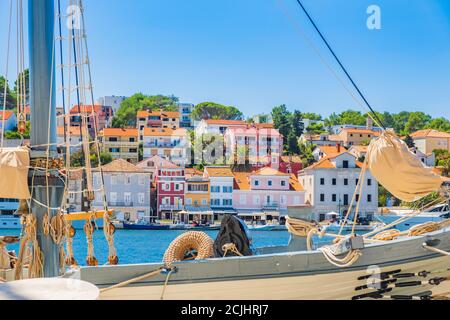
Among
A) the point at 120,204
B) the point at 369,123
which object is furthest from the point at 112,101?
the point at 369,123

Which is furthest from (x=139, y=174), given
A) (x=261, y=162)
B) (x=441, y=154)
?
(x=441, y=154)

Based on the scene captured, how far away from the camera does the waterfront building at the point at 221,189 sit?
72.2m

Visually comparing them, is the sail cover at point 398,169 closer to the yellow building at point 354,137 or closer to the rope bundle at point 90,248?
the rope bundle at point 90,248

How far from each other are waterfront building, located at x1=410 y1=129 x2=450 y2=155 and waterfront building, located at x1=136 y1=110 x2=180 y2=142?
1198 inches

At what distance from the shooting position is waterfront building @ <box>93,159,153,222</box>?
235ft

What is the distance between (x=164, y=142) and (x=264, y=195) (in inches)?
Answer: 750

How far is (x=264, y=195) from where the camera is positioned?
73.8 metres

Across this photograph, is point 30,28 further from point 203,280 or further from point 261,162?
point 261,162

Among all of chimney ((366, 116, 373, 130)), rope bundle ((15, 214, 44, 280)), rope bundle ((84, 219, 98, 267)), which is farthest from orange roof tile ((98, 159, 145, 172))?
rope bundle ((15, 214, 44, 280))

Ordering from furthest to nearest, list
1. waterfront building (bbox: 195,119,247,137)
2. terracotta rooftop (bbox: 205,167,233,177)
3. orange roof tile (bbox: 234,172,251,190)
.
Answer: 1. waterfront building (bbox: 195,119,247,137)
2. orange roof tile (bbox: 234,172,251,190)
3. terracotta rooftop (bbox: 205,167,233,177)

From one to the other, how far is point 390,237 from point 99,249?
116 feet

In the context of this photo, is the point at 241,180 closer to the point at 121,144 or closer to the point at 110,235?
the point at 121,144

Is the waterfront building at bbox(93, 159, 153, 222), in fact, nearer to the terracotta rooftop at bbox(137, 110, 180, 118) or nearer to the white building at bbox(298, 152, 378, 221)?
the white building at bbox(298, 152, 378, 221)

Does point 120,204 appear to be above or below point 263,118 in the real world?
below
